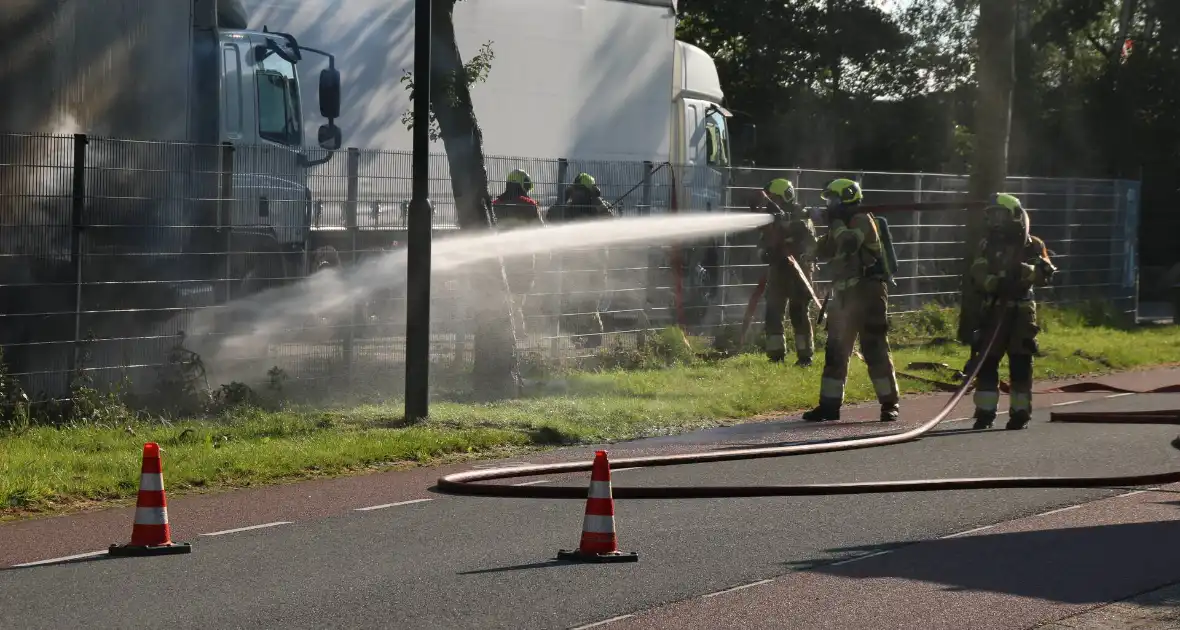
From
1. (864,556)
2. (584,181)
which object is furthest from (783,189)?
(864,556)

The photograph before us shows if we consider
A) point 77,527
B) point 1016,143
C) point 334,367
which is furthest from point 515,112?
point 1016,143

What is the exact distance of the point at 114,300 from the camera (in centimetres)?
1223

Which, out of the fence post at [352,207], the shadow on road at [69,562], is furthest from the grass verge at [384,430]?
the shadow on road at [69,562]

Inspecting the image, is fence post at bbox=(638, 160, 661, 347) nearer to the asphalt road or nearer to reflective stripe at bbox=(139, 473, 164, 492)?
the asphalt road

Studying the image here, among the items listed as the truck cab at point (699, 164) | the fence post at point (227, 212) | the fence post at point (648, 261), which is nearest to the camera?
the fence post at point (227, 212)

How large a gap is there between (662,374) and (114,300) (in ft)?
18.5

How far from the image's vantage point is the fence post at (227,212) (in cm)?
1315

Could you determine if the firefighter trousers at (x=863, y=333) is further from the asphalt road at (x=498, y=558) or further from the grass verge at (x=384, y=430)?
the asphalt road at (x=498, y=558)

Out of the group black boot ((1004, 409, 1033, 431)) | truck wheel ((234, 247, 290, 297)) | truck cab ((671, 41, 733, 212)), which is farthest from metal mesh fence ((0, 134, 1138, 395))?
black boot ((1004, 409, 1033, 431))

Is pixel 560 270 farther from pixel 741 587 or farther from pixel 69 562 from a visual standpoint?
pixel 741 587

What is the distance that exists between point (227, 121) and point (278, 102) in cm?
78

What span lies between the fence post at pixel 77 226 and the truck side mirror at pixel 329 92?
407 centimetres

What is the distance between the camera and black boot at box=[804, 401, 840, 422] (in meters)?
13.3

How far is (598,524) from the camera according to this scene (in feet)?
24.1
